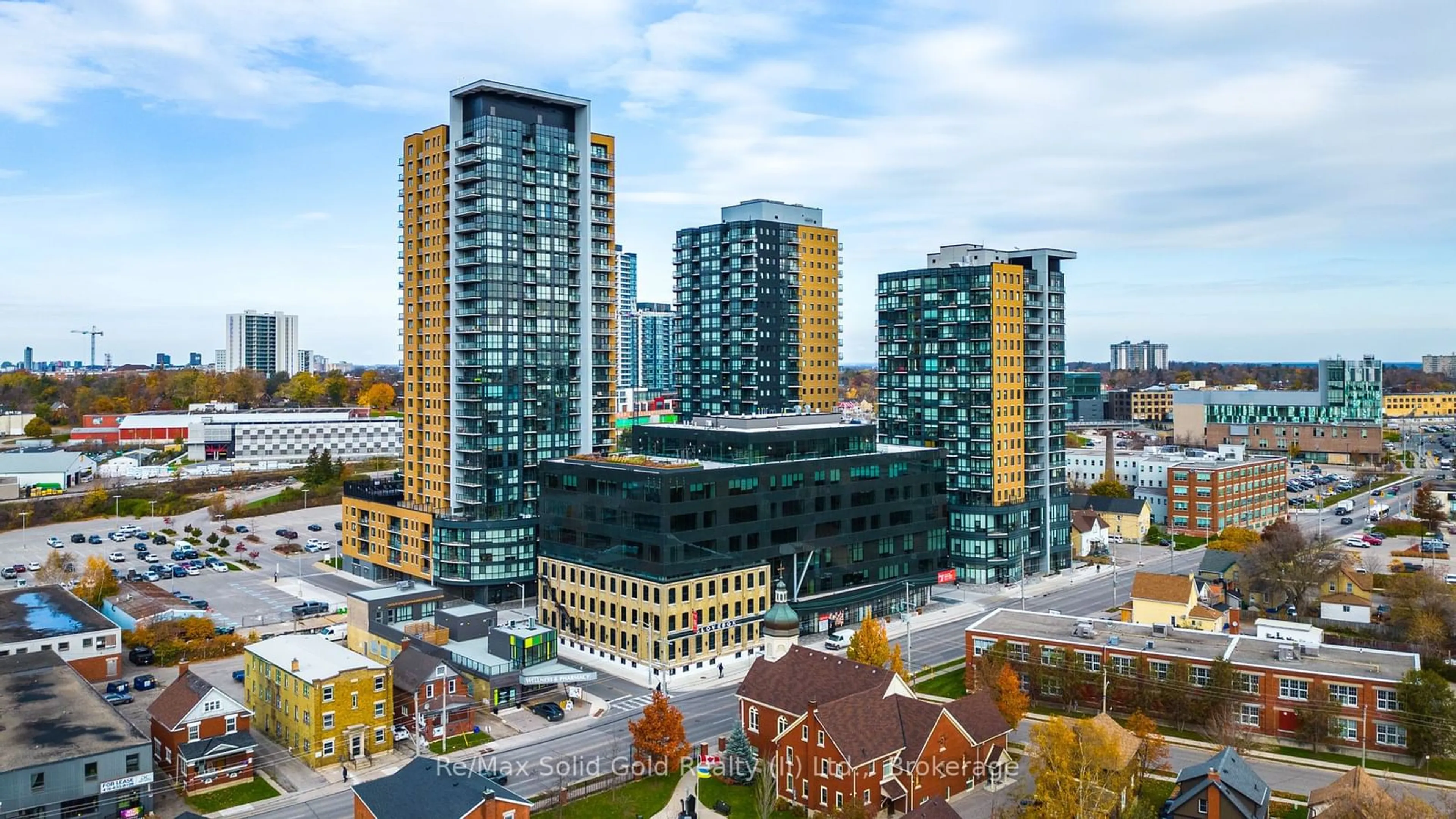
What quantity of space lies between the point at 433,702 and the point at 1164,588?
2133 inches

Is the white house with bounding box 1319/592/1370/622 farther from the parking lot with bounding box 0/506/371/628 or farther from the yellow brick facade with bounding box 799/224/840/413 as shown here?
the parking lot with bounding box 0/506/371/628

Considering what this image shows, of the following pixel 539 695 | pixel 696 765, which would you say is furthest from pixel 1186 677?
pixel 539 695

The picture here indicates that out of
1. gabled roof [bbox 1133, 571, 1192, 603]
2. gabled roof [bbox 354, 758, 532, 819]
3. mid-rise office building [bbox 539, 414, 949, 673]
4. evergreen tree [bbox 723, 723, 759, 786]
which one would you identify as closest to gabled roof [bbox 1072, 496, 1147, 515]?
mid-rise office building [bbox 539, 414, 949, 673]

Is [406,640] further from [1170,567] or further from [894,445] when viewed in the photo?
[1170,567]

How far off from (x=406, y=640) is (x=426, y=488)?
3310 centimetres

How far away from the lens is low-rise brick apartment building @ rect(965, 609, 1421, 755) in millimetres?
58844

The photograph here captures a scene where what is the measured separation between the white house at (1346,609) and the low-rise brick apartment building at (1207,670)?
18.9 metres

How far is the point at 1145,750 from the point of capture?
172 feet

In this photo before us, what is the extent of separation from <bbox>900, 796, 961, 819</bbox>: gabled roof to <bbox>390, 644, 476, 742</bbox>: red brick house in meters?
30.0

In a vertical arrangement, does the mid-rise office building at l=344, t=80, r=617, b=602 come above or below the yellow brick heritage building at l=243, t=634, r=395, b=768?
above

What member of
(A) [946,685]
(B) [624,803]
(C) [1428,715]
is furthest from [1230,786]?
(B) [624,803]

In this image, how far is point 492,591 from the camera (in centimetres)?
9500

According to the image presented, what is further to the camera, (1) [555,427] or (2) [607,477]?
(1) [555,427]

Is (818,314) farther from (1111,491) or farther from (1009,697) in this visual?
(1009,697)
